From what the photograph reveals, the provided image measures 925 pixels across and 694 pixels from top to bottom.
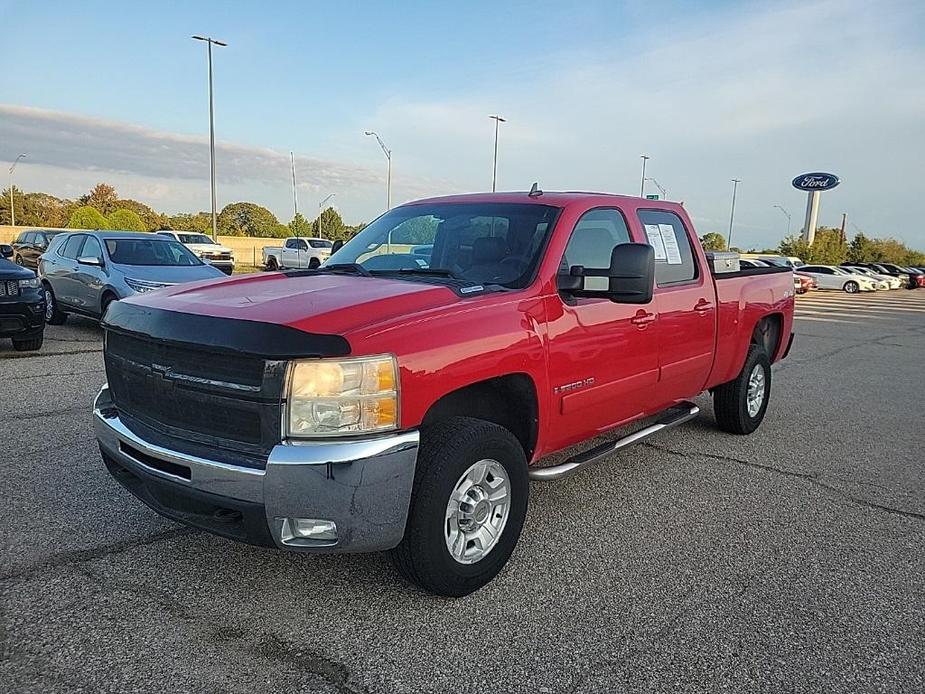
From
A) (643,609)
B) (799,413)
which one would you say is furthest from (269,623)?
(799,413)

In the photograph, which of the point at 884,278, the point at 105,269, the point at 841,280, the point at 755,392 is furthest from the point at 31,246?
the point at 884,278

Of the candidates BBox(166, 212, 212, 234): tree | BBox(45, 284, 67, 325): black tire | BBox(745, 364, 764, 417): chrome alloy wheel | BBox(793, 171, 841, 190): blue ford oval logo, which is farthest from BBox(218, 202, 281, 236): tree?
BBox(745, 364, 764, 417): chrome alloy wheel

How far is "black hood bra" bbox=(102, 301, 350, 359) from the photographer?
281cm

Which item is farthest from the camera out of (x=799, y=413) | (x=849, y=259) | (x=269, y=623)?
(x=849, y=259)

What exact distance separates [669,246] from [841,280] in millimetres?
43073

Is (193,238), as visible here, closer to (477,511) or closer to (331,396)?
(477,511)

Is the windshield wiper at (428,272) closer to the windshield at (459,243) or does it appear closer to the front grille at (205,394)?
the windshield at (459,243)

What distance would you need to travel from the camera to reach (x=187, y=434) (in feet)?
10.2

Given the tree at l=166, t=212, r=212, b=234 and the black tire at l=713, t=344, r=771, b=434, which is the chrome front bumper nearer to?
the black tire at l=713, t=344, r=771, b=434

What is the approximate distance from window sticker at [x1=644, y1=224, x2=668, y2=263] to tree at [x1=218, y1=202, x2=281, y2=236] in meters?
91.4

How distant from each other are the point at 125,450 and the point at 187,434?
1.64 ft

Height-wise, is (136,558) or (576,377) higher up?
(576,377)

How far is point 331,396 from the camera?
2828 mm

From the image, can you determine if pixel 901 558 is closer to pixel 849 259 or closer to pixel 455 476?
pixel 455 476
